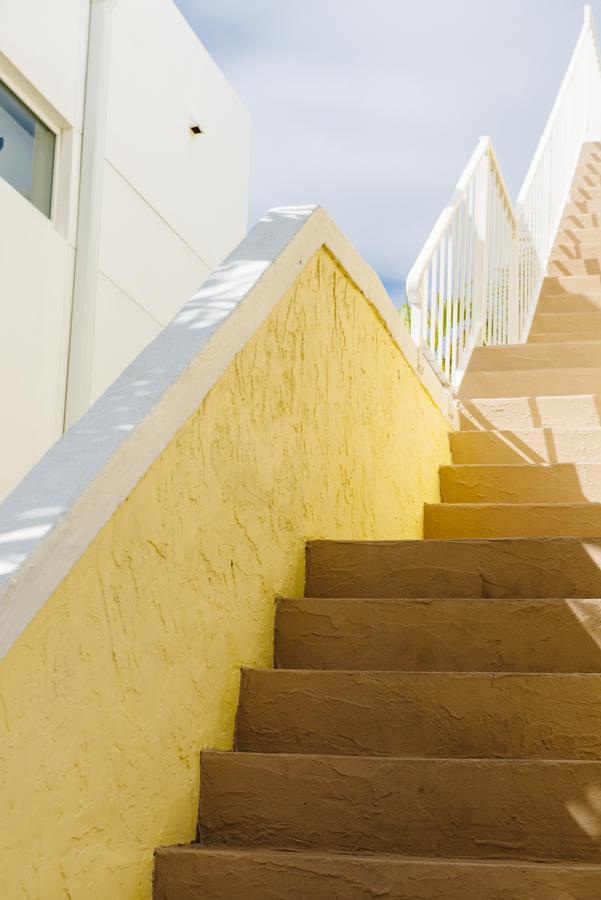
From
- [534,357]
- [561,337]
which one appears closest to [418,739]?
[534,357]

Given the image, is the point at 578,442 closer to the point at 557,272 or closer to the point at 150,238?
the point at 557,272

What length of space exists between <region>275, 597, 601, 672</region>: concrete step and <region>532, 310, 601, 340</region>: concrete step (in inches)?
171

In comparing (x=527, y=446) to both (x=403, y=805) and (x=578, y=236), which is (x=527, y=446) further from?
(x=578, y=236)

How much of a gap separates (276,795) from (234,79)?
8.83 metres

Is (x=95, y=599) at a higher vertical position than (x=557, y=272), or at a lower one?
lower

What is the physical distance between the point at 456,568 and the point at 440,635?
13.0 inches

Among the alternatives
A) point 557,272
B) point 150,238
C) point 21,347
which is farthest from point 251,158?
point 21,347

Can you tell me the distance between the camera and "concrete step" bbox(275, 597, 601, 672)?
2729mm

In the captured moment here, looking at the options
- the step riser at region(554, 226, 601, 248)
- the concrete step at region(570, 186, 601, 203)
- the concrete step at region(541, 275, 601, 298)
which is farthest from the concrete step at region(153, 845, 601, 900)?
the concrete step at region(570, 186, 601, 203)

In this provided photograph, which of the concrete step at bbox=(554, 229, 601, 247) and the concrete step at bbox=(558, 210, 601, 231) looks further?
the concrete step at bbox=(558, 210, 601, 231)

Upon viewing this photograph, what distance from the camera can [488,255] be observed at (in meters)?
5.78

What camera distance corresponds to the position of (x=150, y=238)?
26.8 feet

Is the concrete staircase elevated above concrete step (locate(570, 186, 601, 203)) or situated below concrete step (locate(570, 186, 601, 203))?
below

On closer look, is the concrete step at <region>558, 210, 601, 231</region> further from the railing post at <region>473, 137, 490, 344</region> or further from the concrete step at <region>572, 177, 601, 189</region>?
the railing post at <region>473, 137, 490, 344</region>
